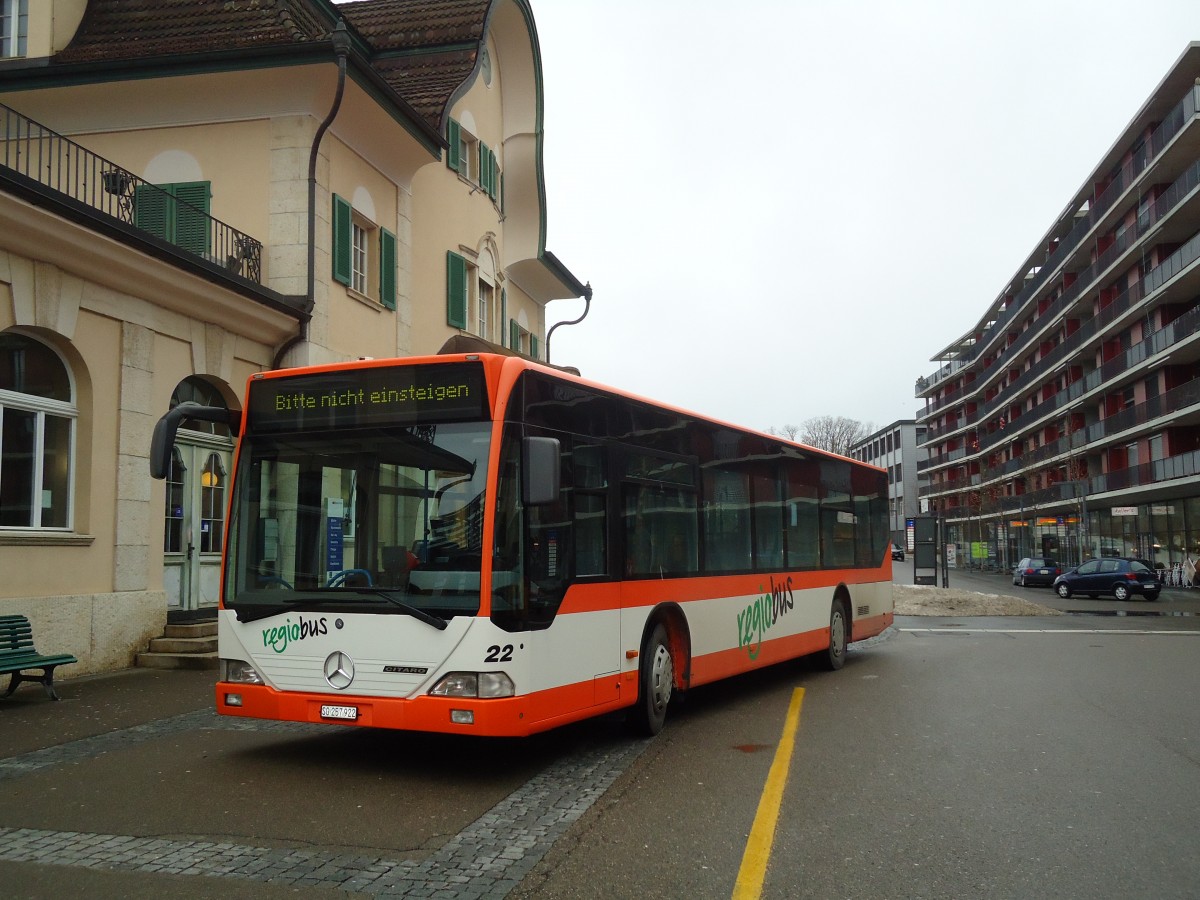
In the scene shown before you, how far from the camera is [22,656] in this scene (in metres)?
10.5

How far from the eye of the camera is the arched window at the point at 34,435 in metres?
11.9

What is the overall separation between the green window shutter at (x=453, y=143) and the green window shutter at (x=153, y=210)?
22.8 feet

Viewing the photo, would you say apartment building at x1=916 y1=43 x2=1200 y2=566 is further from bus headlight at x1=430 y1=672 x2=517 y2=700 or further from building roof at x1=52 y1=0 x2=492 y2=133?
bus headlight at x1=430 y1=672 x2=517 y2=700

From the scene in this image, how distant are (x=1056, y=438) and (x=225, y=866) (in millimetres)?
75176

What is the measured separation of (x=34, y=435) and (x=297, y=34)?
731cm

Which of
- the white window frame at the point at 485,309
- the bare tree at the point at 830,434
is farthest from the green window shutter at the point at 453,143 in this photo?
the bare tree at the point at 830,434

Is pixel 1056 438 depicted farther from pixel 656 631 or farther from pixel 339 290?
pixel 656 631

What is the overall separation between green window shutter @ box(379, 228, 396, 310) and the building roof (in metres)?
2.12

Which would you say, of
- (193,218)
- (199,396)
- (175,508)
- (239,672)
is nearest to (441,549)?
(239,672)

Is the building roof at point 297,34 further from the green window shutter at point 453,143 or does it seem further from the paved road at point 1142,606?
the paved road at point 1142,606

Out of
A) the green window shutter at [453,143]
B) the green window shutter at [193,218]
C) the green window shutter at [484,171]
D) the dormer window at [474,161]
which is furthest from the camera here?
the green window shutter at [484,171]

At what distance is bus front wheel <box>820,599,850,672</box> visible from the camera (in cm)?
1409

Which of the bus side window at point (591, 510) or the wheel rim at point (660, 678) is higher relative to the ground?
the bus side window at point (591, 510)

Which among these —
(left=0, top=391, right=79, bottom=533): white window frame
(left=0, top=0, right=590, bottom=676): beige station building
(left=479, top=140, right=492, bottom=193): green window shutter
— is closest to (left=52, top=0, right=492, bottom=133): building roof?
(left=0, top=0, right=590, bottom=676): beige station building
